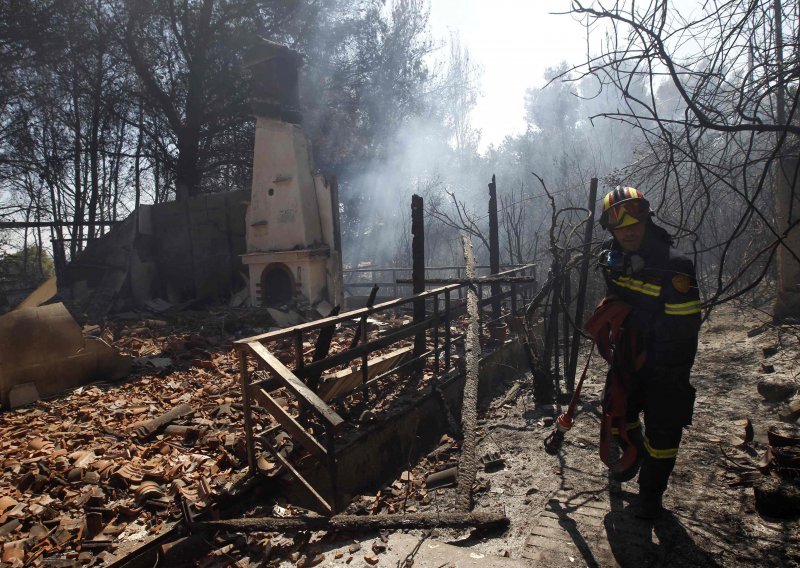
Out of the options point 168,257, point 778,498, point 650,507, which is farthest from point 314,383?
point 168,257

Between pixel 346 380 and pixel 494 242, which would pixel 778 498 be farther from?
pixel 494 242

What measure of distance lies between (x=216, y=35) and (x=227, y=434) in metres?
15.0

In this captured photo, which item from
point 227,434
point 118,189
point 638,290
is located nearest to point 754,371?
point 638,290

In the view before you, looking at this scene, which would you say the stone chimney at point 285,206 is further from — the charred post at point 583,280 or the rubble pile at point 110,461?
the charred post at point 583,280

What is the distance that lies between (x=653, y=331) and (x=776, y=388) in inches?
125

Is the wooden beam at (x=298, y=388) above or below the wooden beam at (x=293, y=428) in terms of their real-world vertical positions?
above

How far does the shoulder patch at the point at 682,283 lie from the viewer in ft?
10.2

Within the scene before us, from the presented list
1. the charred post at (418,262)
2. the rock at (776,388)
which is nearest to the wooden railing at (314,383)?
the charred post at (418,262)

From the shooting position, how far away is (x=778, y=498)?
306 centimetres

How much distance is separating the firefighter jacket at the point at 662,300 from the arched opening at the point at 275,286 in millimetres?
8850

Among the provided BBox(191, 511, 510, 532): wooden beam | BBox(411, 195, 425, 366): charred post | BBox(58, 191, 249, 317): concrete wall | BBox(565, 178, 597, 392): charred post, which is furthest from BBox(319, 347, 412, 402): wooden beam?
BBox(58, 191, 249, 317): concrete wall

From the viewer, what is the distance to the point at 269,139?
446 inches

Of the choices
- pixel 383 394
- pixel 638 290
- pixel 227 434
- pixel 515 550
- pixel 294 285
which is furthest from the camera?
pixel 294 285

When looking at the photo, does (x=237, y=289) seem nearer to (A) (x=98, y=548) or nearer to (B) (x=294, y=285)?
(B) (x=294, y=285)
